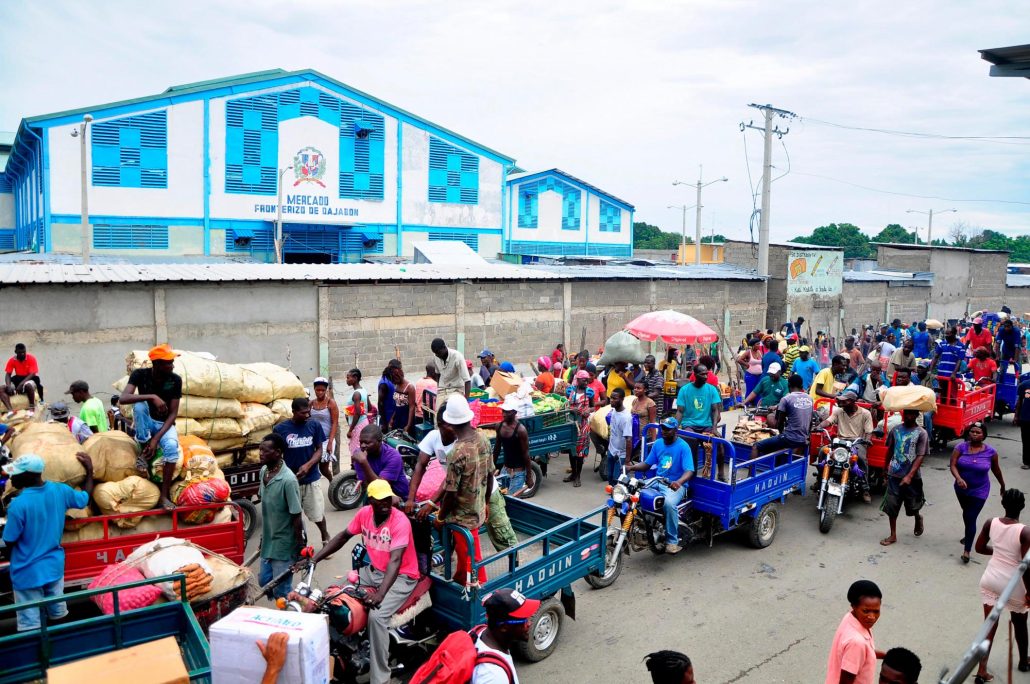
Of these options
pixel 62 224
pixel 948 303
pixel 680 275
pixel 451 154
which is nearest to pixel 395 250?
pixel 451 154

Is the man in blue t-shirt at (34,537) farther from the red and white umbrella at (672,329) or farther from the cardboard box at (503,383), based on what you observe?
the red and white umbrella at (672,329)

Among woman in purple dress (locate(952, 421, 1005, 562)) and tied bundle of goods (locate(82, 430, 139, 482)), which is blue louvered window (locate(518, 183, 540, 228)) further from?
tied bundle of goods (locate(82, 430, 139, 482))

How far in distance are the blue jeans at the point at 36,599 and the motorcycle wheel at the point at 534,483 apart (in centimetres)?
654

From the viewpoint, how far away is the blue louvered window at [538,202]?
47.7 meters

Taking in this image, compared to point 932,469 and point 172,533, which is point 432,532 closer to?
point 172,533

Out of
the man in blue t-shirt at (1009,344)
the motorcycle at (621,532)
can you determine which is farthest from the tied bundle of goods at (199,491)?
the man in blue t-shirt at (1009,344)

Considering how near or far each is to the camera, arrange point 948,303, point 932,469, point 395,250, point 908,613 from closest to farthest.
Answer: point 908,613, point 932,469, point 948,303, point 395,250

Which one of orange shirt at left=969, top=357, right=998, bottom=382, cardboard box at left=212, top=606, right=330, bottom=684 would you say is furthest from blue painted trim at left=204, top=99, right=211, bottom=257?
cardboard box at left=212, top=606, right=330, bottom=684

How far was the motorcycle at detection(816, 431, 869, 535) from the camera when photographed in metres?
10.2

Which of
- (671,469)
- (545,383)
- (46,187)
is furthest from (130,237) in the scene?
(671,469)

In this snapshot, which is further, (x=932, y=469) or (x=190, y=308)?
(x=190, y=308)

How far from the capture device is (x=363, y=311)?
17.8 metres

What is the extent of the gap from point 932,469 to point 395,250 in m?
30.6

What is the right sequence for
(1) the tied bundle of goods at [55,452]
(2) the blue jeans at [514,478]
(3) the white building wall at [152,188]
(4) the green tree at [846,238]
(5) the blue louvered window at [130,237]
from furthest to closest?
(4) the green tree at [846,238]
(5) the blue louvered window at [130,237]
(3) the white building wall at [152,188]
(2) the blue jeans at [514,478]
(1) the tied bundle of goods at [55,452]
